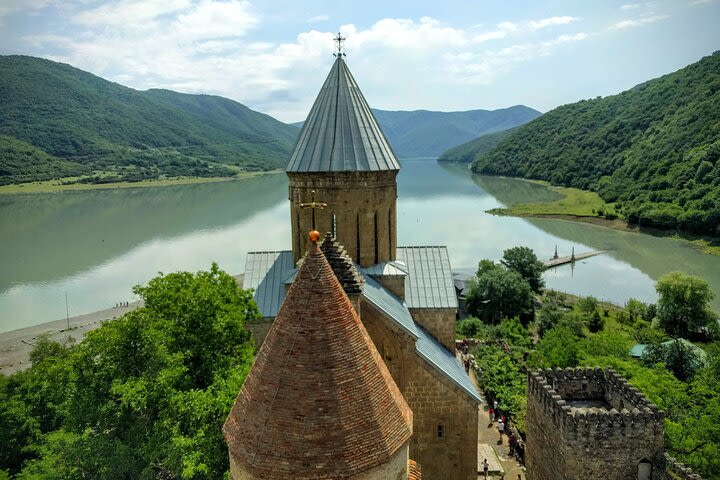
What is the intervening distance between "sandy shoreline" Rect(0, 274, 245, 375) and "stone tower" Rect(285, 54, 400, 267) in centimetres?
1428

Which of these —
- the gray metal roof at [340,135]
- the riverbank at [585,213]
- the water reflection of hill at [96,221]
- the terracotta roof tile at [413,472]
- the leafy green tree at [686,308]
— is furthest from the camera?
the riverbank at [585,213]

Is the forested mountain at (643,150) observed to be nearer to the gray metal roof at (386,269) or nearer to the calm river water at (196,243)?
the calm river water at (196,243)

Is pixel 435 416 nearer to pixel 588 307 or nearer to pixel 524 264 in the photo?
pixel 588 307

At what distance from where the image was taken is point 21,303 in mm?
30578

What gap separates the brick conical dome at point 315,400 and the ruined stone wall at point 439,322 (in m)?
6.87

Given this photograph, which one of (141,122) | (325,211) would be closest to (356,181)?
(325,211)

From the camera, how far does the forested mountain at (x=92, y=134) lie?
309 ft

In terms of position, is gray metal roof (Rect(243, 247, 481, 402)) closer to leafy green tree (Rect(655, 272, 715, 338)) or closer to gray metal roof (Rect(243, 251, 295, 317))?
gray metal roof (Rect(243, 251, 295, 317))

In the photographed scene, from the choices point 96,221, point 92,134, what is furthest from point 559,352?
point 92,134

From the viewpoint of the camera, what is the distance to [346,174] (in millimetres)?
11367

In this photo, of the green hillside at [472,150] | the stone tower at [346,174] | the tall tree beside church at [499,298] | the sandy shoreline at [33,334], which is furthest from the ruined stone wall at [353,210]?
the green hillside at [472,150]

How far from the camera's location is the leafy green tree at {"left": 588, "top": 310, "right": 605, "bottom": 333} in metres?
24.2

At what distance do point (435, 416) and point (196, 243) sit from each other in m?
37.1

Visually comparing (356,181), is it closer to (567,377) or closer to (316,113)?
(316,113)
